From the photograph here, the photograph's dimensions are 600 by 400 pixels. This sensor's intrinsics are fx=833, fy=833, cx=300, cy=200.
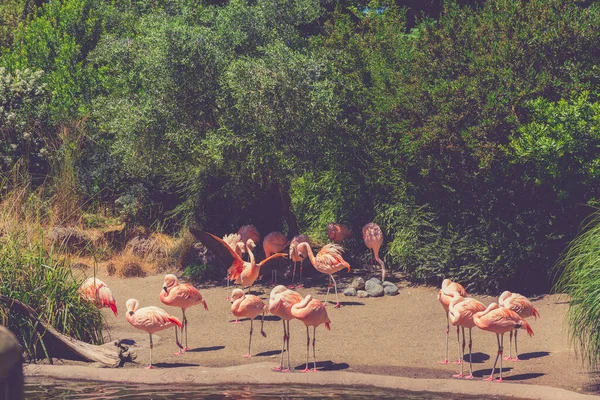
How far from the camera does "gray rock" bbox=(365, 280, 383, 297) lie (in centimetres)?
1234

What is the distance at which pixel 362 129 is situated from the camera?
14.1 m

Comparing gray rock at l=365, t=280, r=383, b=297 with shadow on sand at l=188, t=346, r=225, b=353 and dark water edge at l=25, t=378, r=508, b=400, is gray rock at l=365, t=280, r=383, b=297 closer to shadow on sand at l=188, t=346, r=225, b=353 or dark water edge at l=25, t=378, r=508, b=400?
shadow on sand at l=188, t=346, r=225, b=353

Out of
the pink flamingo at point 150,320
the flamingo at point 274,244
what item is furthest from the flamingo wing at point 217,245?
the pink flamingo at point 150,320

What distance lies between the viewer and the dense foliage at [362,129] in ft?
38.1

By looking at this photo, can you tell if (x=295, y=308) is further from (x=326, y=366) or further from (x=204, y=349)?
(x=204, y=349)

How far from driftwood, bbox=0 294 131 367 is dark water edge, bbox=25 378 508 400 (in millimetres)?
584

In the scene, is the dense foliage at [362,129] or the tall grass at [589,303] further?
the dense foliage at [362,129]

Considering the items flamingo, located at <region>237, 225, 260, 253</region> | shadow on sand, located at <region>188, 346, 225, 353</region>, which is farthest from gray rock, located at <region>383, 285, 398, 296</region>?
shadow on sand, located at <region>188, 346, 225, 353</region>

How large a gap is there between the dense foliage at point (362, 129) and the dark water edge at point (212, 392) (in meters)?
4.56

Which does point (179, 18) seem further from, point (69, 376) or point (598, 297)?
point (598, 297)

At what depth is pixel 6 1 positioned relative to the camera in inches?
1003

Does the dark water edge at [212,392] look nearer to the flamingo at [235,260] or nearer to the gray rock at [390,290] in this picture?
the flamingo at [235,260]

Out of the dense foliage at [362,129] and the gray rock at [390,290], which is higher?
the dense foliage at [362,129]

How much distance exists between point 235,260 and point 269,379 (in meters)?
4.18
